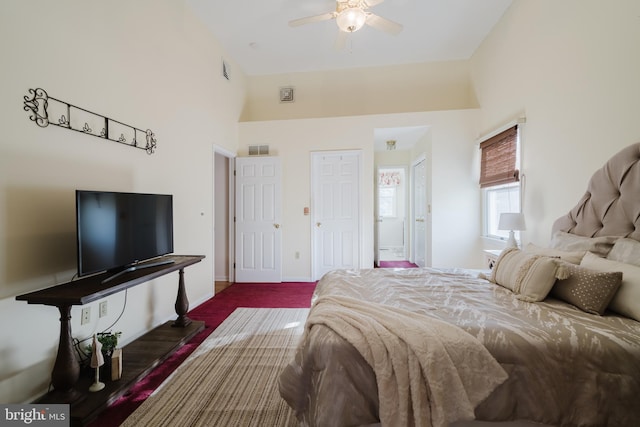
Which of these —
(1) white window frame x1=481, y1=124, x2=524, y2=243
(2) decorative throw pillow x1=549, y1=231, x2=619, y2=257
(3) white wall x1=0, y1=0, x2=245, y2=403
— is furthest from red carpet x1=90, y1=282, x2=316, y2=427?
(1) white window frame x1=481, y1=124, x2=524, y2=243

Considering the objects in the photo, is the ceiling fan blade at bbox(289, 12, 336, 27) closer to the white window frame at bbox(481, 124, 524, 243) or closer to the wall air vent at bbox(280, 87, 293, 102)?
the wall air vent at bbox(280, 87, 293, 102)

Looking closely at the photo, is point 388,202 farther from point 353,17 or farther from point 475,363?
point 475,363

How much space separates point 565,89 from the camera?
88.2 inches

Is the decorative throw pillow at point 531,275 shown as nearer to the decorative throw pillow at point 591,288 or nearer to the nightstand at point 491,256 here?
the decorative throw pillow at point 591,288

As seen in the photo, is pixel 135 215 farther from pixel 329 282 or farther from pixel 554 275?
pixel 554 275

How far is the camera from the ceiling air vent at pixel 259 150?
165 inches

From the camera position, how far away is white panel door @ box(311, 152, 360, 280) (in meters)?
4.17

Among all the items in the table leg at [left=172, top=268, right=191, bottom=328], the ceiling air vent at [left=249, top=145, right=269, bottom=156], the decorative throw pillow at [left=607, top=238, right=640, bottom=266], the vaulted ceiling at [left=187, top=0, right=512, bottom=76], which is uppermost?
the vaulted ceiling at [left=187, top=0, right=512, bottom=76]

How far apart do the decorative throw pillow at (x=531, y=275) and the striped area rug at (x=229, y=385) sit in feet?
5.05

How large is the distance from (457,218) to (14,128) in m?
4.54

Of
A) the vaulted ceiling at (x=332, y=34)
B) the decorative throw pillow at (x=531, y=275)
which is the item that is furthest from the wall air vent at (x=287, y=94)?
the decorative throw pillow at (x=531, y=275)

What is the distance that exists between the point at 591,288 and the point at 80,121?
128 inches

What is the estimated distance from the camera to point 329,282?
6.26ft

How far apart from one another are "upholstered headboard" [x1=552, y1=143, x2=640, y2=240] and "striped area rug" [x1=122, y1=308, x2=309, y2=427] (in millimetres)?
2386
